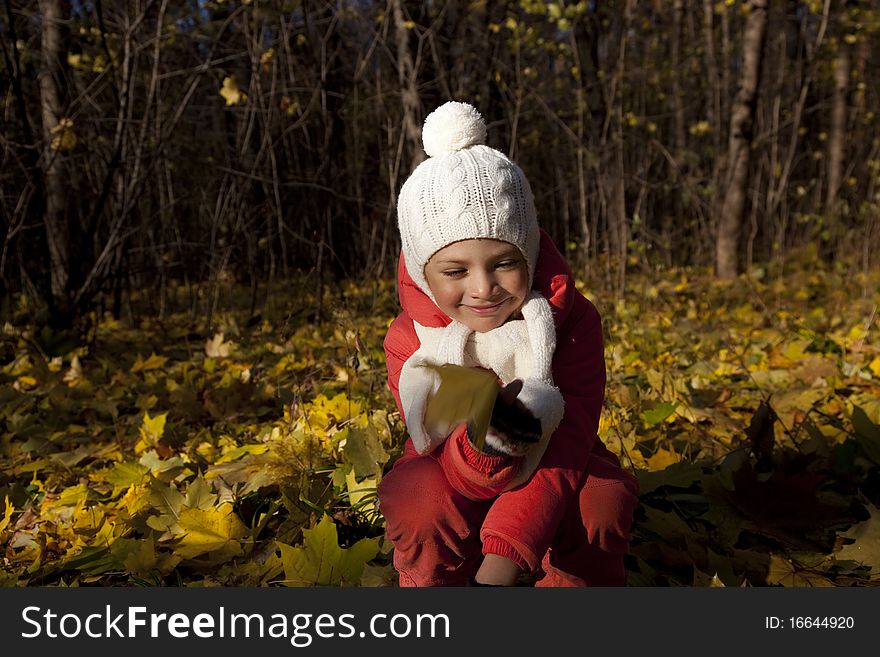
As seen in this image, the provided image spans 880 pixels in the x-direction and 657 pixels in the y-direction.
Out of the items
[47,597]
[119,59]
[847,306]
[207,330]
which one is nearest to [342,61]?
[119,59]

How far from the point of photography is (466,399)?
1.15 metres

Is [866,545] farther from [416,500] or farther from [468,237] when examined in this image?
[468,237]

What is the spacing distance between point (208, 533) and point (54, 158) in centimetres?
264

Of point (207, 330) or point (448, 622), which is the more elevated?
point (448, 622)

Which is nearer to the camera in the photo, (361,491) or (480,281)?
(480,281)

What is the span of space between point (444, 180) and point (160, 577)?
1100 millimetres

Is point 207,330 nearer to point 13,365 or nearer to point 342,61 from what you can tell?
point 13,365

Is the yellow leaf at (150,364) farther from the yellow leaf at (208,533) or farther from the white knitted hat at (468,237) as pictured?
the white knitted hat at (468,237)

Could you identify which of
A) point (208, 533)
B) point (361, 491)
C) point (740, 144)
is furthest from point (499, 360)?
point (740, 144)

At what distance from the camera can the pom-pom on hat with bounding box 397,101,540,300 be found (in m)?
1.37

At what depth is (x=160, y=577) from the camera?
1.73 metres

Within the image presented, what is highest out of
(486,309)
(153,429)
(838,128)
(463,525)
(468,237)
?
(468,237)

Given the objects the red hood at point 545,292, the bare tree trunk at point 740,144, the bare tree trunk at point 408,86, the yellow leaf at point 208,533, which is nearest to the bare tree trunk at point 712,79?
the bare tree trunk at point 740,144

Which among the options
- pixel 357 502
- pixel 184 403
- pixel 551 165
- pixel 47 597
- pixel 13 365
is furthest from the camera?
pixel 551 165
